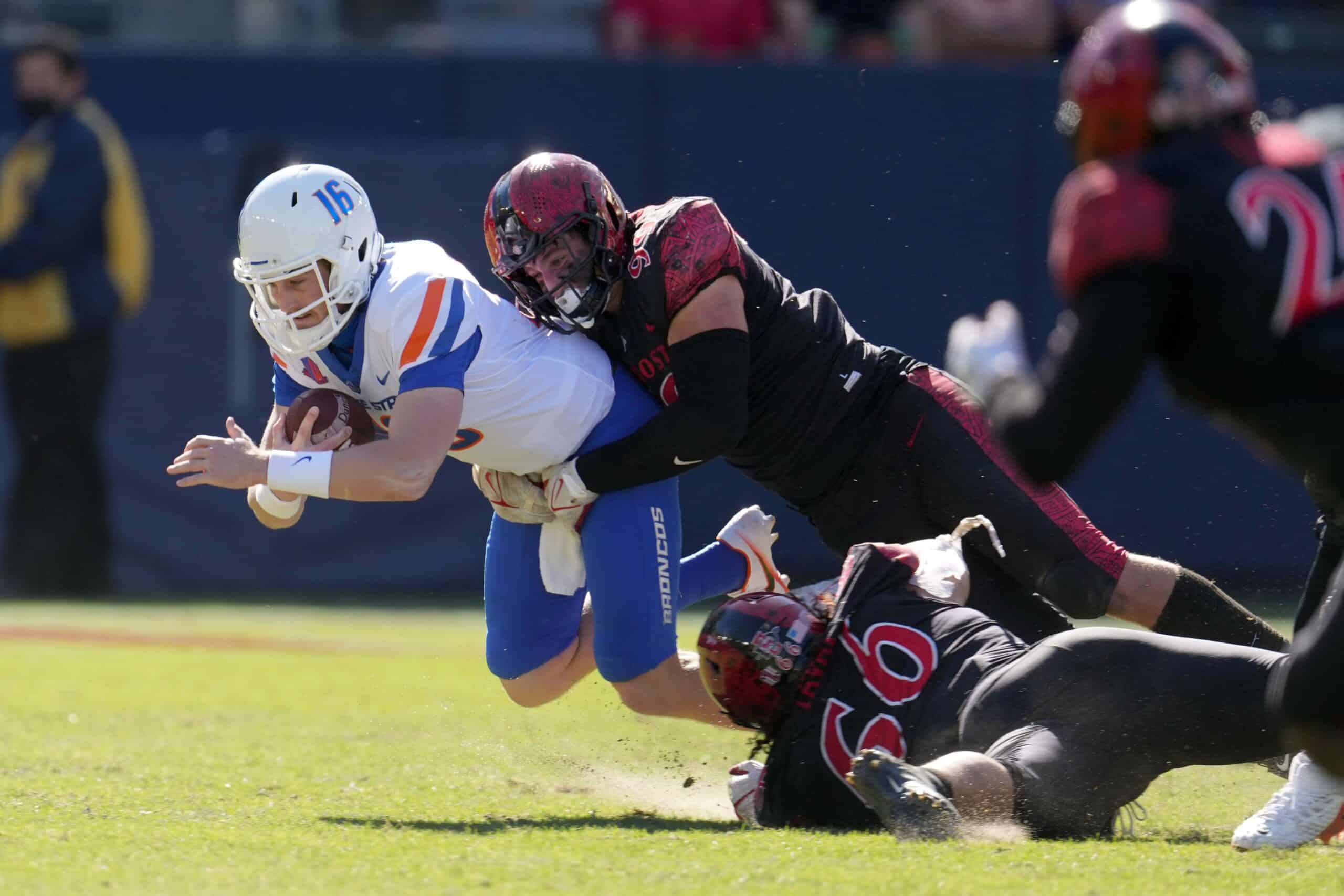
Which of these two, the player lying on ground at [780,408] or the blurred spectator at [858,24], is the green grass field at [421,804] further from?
the blurred spectator at [858,24]

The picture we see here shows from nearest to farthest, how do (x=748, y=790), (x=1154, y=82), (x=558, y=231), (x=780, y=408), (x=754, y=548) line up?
(x=1154, y=82), (x=748, y=790), (x=558, y=231), (x=780, y=408), (x=754, y=548)

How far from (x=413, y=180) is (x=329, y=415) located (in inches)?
233

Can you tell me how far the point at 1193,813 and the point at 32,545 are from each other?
25.9 ft

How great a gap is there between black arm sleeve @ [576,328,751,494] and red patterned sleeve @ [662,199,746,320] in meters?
0.14

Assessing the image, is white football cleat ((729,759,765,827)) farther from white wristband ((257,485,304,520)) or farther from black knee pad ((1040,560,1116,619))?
white wristband ((257,485,304,520))

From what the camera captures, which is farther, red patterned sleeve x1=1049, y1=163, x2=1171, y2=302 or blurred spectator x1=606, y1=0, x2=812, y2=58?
blurred spectator x1=606, y1=0, x2=812, y2=58

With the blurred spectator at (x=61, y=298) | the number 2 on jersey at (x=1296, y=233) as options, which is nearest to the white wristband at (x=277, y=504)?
the number 2 on jersey at (x=1296, y=233)

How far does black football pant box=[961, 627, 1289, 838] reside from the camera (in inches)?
148

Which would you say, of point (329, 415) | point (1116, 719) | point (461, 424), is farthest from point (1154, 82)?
point (329, 415)

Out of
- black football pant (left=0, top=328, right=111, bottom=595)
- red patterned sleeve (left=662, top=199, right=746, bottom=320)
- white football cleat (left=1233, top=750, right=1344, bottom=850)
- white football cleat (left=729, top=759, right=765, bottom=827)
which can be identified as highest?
red patterned sleeve (left=662, top=199, right=746, bottom=320)

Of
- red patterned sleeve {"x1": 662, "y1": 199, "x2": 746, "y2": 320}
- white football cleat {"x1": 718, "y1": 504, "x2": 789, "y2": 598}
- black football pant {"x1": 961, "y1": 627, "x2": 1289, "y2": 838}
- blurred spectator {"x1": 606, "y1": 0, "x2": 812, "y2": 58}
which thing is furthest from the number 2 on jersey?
blurred spectator {"x1": 606, "y1": 0, "x2": 812, "y2": 58}

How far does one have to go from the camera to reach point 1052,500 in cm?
474

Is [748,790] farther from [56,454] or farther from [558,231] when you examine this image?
[56,454]

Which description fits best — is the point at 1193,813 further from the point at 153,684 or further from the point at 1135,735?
the point at 153,684
